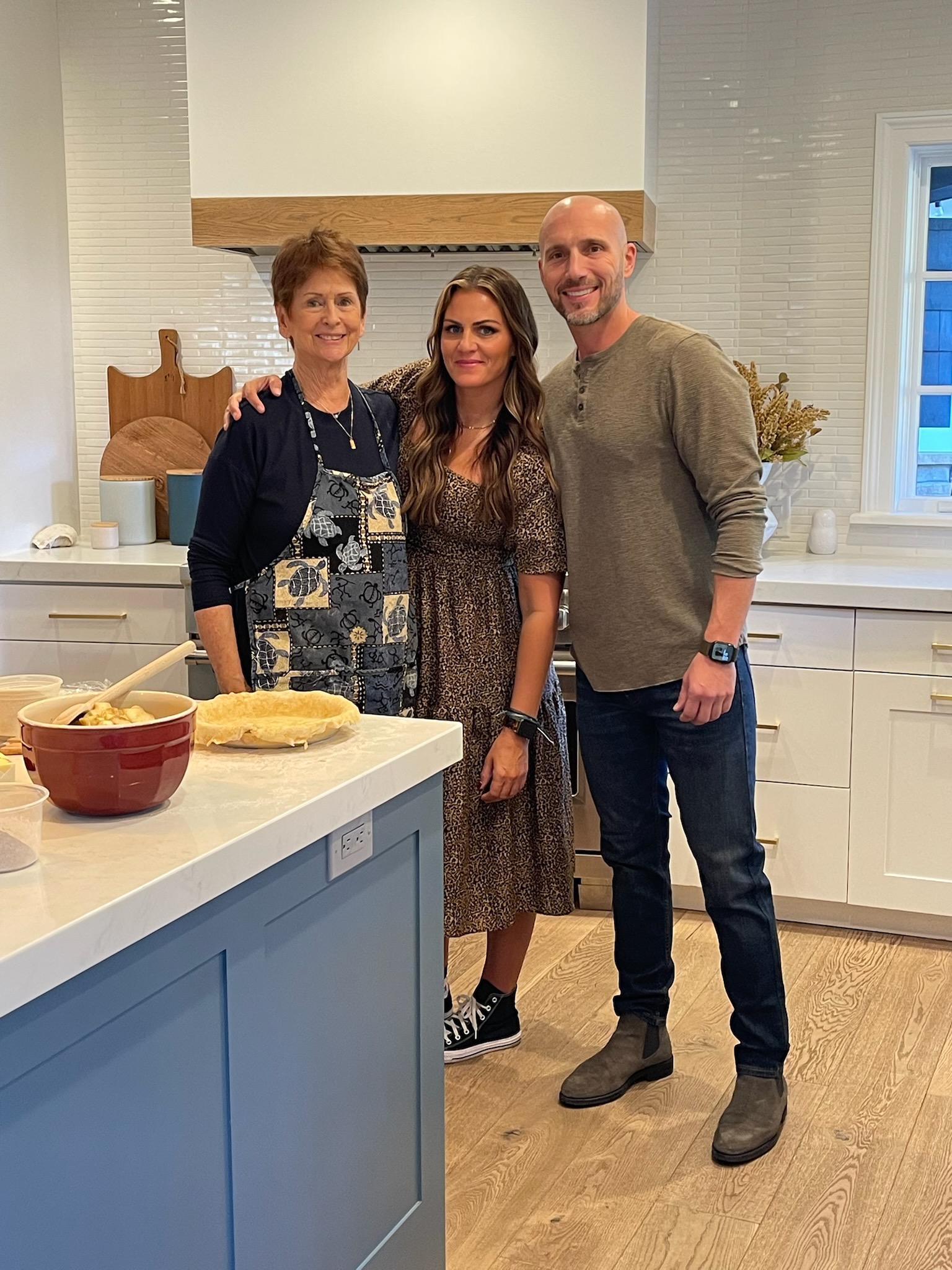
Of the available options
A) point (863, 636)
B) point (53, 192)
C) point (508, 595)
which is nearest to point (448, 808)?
point (508, 595)

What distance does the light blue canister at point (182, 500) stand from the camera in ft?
13.3

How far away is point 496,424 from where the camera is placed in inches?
97.8

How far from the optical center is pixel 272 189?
3.74 m

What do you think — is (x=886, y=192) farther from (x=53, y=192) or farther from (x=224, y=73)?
(x=53, y=192)

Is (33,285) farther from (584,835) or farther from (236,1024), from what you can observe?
(236,1024)

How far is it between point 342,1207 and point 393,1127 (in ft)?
0.50

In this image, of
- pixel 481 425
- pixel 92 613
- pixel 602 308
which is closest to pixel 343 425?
pixel 481 425

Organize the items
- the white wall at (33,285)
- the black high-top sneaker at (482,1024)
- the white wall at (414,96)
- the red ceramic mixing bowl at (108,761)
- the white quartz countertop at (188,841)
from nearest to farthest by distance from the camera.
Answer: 1. the white quartz countertop at (188,841)
2. the red ceramic mixing bowl at (108,761)
3. the black high-top sneaker at (482,1024)
4. the white wall at (414,96)
5. the white wall at (33,285)

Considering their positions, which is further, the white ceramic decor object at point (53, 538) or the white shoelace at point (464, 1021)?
the white ceramic decor object at point (53, 538)

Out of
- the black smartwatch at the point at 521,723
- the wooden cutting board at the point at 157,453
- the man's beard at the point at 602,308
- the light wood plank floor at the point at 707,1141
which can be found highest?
the man's beard at the point at 602,308

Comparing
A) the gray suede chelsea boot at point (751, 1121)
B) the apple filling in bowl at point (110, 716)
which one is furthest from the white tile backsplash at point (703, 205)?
the apple filling in bowl at point (110, 716)

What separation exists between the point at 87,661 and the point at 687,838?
202 centimetres

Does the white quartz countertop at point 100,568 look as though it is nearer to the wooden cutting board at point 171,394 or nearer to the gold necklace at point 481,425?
the wooden cutting board at point 171,394

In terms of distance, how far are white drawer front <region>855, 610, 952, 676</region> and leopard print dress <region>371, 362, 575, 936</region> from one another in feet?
3.32
